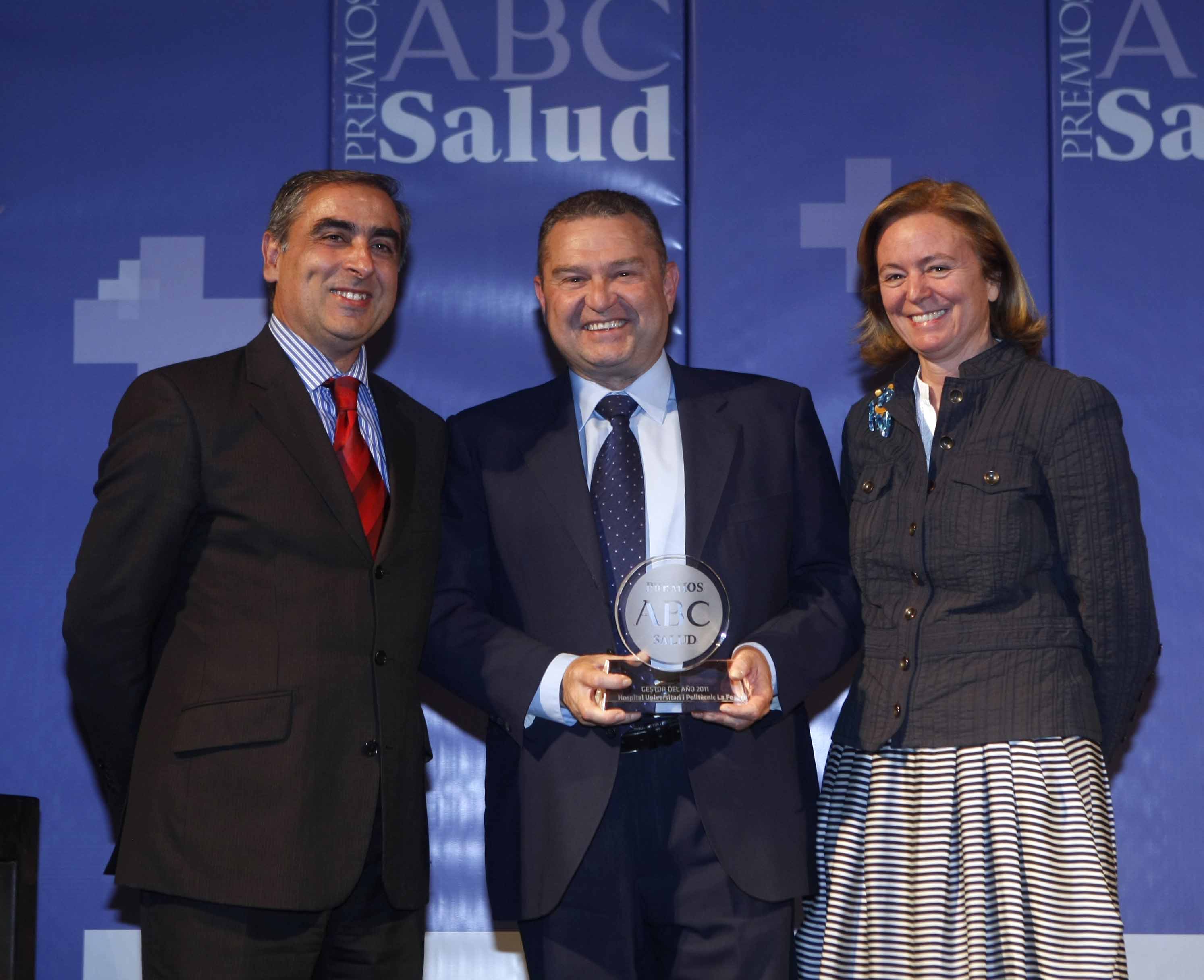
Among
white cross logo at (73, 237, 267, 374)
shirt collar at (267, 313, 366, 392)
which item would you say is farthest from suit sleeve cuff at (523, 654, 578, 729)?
white cross logo at (73, 237, 267, 374)

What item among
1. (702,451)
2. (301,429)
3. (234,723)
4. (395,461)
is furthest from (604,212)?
(234,723)

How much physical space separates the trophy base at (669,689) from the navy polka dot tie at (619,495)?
253mm

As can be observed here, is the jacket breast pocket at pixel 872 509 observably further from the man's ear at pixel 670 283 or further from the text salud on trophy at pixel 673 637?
the man's ear at pixel 670 283

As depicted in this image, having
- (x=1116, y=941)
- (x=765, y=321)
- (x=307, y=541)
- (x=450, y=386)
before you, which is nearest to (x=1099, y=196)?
(x=765, y=321)

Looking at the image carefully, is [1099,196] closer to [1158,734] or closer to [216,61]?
[1158,734]

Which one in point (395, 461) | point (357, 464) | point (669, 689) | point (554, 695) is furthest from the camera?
point (395, 461)

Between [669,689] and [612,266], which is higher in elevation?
[612,266]

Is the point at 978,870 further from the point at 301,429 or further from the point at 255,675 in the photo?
the point at 301,429

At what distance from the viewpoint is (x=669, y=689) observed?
226 cm

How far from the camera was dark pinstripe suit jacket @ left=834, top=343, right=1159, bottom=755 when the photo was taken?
7.85 ft

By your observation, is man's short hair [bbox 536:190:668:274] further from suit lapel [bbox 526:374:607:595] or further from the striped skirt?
the striped skirt

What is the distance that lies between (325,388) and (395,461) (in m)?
0.21

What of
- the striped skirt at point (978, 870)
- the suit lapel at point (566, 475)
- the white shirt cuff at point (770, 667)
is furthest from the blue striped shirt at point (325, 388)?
the striped skirt at point (978, 870)

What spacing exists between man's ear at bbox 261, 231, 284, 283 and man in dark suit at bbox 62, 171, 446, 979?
0.27 meters
